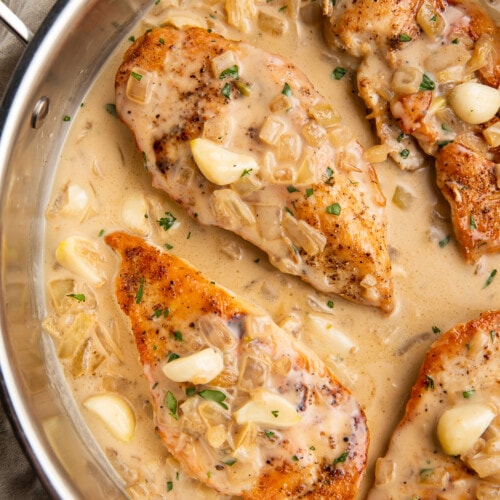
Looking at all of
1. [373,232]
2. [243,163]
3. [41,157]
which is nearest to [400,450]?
[373,232]

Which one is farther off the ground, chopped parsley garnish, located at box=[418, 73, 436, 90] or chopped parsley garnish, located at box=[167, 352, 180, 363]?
chopped parsley garnish, located at box=[418, 73, 436, 90]

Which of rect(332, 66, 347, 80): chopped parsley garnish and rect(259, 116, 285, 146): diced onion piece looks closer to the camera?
rect(259, 116, 285, 146): diced onion piece

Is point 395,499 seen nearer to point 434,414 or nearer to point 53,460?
point 434,414

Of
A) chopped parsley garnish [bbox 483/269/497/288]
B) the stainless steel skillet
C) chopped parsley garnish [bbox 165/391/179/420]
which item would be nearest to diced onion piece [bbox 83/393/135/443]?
the stainless steel skillet

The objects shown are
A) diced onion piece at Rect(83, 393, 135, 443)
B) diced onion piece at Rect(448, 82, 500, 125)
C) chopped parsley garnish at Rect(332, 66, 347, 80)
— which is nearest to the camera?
diced onion piece at Rect(448, 82, 500, 125)

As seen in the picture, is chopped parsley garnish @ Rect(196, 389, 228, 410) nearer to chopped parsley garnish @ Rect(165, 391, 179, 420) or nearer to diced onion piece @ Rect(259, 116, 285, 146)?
chopped parsley garnish @ Rect(165, 391, 179, 420)

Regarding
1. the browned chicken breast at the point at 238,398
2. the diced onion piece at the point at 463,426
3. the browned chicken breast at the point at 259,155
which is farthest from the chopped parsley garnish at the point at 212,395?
the diced onion piece at the point at 463,426

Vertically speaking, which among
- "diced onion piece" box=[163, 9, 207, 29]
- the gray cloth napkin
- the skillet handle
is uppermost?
the skillet handle

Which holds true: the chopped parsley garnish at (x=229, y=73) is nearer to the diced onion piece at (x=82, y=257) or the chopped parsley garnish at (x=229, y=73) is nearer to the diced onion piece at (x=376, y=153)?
the diced onion piece at (x=376, y=153)
